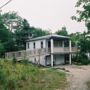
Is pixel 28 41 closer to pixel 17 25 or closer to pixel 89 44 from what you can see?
pixel 17 25

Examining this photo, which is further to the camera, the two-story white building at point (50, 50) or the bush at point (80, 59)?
the bush at point (80, 59)

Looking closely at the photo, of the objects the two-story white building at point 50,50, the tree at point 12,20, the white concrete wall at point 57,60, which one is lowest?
the white concrete wall at point 57,60

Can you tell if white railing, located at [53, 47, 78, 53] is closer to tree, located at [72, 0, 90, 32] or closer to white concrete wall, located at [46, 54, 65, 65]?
white concrete wall, located at [46, 54, 65, 65]

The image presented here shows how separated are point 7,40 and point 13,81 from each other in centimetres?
3144

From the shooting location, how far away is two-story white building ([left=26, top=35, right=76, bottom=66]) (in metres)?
42.0

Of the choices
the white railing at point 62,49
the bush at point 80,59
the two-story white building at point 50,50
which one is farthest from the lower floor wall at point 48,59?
the bush at point 80,59

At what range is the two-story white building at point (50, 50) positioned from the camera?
41969mm

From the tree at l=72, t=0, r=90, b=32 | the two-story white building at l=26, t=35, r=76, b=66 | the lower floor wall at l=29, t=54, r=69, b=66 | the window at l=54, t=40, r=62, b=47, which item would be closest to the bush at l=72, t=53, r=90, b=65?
the two-story white building at l=26, t=35, r=76, b=66

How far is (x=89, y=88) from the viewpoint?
17.5 metres

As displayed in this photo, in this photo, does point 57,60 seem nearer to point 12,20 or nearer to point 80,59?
point 80,59

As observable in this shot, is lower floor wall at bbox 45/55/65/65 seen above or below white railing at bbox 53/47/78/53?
below

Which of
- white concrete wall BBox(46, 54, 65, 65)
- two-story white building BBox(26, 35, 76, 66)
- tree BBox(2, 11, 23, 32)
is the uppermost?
tree BBox(2, 11, 23, 32)

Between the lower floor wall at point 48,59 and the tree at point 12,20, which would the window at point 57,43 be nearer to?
the lower floor wall at point 48,59

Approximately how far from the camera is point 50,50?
139ft
